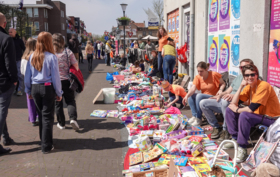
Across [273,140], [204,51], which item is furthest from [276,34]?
[204,51]

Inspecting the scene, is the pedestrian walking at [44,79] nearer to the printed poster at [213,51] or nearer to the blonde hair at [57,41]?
the blonde hair at [57,41]

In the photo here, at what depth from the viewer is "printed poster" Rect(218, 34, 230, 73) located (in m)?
7.17

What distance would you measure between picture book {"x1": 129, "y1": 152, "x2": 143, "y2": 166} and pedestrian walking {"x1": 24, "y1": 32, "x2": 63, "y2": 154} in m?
1.47

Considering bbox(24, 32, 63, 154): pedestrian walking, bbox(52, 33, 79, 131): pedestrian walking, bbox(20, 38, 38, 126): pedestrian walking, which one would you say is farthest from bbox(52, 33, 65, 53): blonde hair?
bbox(24, 32, 63, 154): pedestrian walking

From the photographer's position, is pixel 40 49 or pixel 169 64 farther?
pixel 169 64

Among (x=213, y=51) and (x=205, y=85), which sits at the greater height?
(x=213, y=51)

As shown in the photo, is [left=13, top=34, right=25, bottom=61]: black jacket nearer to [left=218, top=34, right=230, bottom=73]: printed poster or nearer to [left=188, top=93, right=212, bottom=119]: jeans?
[left=188, top=93, right=212, bottom=119]: jeans

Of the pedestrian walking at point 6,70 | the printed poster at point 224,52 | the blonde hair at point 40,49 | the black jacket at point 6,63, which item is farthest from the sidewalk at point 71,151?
the printed poster at point 224,52

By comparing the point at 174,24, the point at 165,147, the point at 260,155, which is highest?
the point at 174,24

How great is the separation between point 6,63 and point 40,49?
59 cm

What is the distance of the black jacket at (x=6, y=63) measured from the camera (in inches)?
173

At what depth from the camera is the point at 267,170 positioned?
313 cm

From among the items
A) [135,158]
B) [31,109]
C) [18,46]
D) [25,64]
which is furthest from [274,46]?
[18,46]

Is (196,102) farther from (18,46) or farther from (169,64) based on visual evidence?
(18,46)
